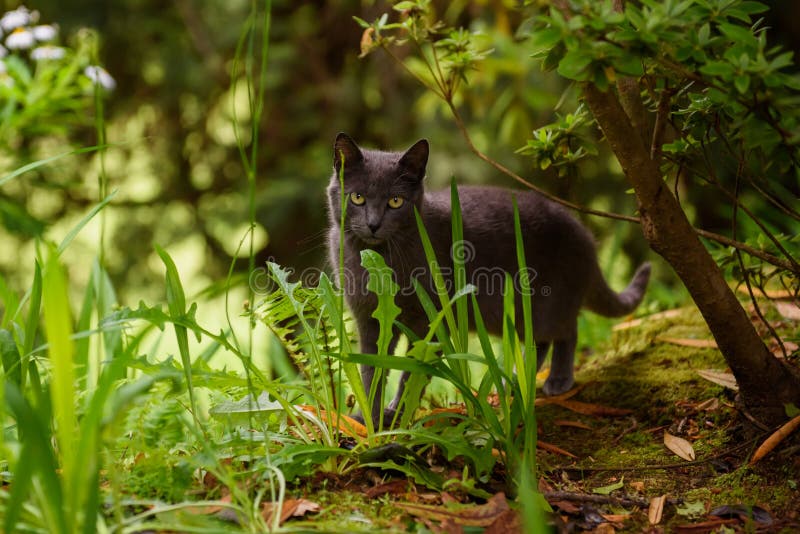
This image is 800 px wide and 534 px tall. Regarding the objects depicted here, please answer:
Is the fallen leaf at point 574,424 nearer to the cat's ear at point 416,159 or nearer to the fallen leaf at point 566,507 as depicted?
the fallen leaf at point 566,507

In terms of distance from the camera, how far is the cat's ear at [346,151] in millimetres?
2385

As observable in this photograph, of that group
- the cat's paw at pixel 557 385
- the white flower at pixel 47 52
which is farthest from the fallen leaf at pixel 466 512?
the white flower at pixel 47 52

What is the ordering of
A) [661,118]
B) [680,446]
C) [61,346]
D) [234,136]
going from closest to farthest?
1. [61,346]
2. [661,118]
3. [680,446]
4. [234,136]

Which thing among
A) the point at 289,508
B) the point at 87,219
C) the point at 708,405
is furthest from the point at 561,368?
the point at 87,219

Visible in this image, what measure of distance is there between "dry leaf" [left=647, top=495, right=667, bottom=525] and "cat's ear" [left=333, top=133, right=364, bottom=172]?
136 centimetres

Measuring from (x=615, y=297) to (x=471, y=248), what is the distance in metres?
0.77

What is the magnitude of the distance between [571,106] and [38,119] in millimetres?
2419

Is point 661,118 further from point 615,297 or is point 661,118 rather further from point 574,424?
point 615,297

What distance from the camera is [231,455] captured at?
1680 mm

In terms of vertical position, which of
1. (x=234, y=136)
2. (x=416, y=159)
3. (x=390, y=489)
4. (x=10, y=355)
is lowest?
(x=390, y=489)

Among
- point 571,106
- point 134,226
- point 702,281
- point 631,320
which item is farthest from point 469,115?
point 702,281

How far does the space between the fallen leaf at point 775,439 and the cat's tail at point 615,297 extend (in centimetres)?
117

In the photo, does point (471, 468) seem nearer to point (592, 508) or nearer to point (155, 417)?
point (592, 508)

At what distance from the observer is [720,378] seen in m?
2.24
